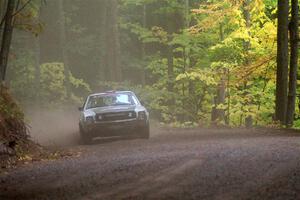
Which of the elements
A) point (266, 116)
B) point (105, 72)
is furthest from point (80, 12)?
point (266, 116)

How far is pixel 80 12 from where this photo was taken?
156ft

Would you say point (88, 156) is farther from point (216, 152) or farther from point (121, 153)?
point (216, 152)

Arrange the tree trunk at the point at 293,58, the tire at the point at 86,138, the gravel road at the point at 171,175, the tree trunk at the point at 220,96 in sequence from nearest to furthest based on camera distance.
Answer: the gravel road at the point at 171,175, the tire at the point at 86,138, the tree trunk at the point at 293,58, the tree trunk at the point at 220,96

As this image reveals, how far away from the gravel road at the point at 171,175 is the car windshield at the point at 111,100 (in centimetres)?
591

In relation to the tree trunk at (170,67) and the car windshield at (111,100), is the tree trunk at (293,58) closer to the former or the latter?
the car windshield at (111,100)

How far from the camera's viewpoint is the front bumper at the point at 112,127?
18516 mm

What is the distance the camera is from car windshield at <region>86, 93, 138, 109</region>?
19.7 metres

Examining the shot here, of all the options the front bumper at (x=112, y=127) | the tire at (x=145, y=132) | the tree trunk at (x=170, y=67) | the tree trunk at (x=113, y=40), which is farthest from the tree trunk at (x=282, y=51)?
the tree trunk at (x=113, y=40)

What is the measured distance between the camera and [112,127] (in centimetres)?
1856

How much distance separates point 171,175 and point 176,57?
27.5m

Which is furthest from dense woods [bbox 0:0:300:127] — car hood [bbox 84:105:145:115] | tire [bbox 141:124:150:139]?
tire [bbox 141:124:150:139]

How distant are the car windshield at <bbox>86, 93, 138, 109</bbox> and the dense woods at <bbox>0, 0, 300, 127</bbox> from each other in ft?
10.3

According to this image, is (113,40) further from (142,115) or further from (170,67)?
(142,115)

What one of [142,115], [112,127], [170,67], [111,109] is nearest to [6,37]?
[111,109]
